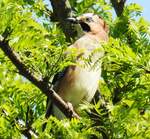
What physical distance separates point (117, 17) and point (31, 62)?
6.58 ft

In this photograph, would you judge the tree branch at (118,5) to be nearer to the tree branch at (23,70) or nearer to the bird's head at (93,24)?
the bird's head at (93,24)

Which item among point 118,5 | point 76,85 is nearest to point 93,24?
point 118,5

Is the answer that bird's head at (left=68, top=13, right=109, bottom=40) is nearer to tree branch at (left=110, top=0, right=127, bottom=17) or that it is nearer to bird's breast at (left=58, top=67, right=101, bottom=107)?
tree branch at (left=110, top=0, right=127, bottom=17)

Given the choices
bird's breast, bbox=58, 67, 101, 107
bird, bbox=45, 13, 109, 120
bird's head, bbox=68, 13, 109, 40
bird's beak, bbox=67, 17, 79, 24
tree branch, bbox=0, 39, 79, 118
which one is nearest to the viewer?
tree branch, bbox=0, 39, 79, 118

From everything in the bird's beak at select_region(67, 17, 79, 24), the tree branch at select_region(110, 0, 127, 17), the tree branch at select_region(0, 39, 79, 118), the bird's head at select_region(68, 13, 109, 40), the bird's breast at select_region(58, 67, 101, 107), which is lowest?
the bird's breast at select_region(58, 67, 101, 107)

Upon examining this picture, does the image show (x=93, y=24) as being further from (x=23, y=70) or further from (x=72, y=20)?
(x=23, y=70)

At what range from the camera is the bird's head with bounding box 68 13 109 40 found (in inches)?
201

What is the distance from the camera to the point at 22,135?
3.24 meters

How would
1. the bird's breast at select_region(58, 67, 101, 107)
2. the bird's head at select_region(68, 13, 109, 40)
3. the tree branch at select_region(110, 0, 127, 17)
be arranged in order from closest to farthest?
the bird's breast at select_region(58, 67, 101, 107) < the tree branch at select_region(110, 0, 127, 17) < the bird's head at select_region(68, 13, 109, 40)

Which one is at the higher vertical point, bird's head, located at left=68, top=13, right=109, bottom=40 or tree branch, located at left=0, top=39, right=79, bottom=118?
tree branch, located at left=0, top=39, right=79, bottom=118

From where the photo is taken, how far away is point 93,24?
532 centimetres

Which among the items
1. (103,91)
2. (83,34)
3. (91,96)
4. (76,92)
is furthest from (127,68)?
(83,34)

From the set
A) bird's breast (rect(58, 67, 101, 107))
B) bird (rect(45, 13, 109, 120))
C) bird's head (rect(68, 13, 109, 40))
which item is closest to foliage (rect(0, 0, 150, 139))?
bird (rect(45, 13, 109, 120))

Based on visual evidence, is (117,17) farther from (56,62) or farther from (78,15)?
(56,62)
